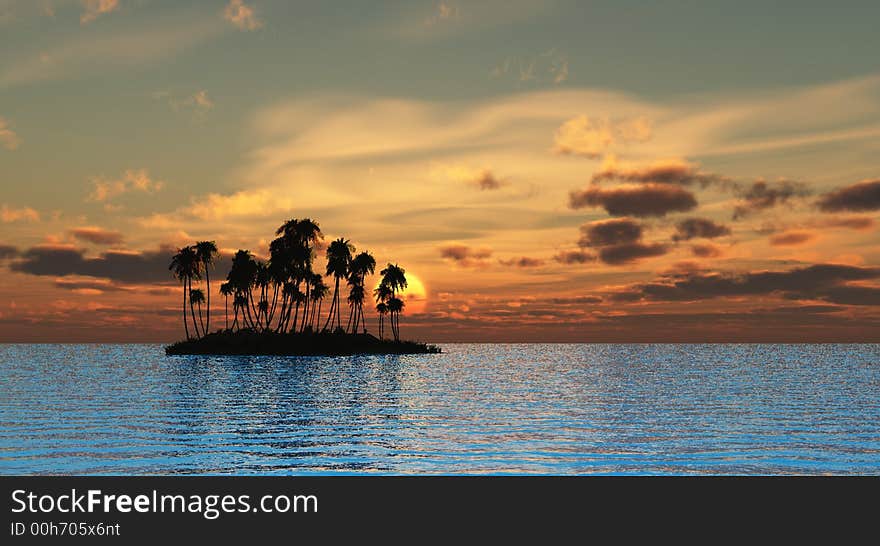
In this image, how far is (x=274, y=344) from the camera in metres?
166

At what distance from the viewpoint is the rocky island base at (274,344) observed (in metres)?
166

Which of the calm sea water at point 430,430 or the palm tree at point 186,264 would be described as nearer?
the calm sea water at point 430,430

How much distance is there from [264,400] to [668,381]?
5552 cm

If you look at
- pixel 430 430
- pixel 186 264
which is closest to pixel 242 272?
pixel 186 264

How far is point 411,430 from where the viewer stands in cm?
4156

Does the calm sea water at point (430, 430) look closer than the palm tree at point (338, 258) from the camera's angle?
Yes

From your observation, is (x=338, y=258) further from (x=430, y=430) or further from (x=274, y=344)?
(x=430, y=430)

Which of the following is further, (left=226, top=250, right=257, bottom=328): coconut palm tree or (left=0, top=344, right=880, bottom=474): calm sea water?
(left=226, top=250, right=257, bottom=328): coconut palm tree

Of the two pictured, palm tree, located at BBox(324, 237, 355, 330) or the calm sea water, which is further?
palm tree, located at BBox(324, 237, 355, 330)

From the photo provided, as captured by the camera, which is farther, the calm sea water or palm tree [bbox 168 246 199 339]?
palm tree [bbox 168 246 199 339]

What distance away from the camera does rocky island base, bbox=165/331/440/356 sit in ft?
544
